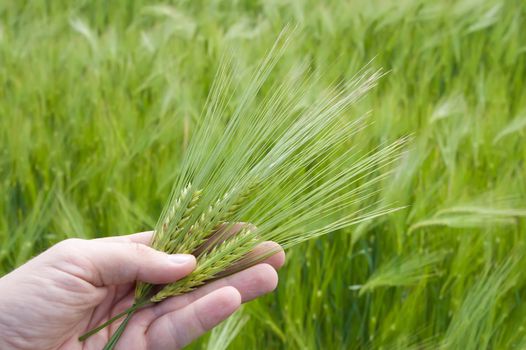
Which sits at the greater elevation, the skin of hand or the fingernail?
the fingernail

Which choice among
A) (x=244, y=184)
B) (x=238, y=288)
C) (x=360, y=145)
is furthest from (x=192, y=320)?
(x=360, y=145)

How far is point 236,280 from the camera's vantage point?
120 cm

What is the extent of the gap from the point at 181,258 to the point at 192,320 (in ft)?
0.50

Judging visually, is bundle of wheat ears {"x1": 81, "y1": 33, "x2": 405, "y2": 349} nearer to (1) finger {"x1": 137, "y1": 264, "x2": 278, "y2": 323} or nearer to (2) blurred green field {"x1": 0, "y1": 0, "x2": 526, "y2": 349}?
(1) finger {"x1": 137, "y1": 264, "x2": 278, "y2": 323}

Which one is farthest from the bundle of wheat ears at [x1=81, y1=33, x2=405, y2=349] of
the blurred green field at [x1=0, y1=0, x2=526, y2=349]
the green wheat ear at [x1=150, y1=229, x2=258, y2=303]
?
the blurred green field at [x1=0, y1=0, x2=526, y2=349]

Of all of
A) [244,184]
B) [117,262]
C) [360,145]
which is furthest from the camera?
[360,145]

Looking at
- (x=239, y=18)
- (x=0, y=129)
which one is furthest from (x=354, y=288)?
(x=239, y=18)

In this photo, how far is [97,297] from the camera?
4.07 ft

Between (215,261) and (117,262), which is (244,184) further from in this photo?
(117,262)

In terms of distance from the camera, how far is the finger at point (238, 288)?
1188mm

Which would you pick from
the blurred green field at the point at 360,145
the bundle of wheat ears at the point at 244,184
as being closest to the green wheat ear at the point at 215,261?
the bundle of wheat ears at the point at 244,184

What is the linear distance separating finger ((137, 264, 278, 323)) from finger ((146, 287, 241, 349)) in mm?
18

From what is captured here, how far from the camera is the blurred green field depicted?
1.36 metres

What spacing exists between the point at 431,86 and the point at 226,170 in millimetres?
1294
